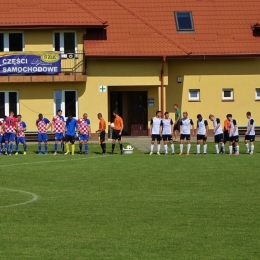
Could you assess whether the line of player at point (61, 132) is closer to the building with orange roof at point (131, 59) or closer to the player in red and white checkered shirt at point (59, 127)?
the player in red and white checkered shirt at point (59, 127)

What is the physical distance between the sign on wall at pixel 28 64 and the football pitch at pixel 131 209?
12.1 m

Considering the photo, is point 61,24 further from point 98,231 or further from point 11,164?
point 98,231

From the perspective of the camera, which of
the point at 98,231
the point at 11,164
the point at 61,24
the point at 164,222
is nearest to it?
the point at 98,231

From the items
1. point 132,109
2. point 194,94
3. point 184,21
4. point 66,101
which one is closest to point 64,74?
point 66,101

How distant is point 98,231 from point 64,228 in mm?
735

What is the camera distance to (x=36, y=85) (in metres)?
45.3

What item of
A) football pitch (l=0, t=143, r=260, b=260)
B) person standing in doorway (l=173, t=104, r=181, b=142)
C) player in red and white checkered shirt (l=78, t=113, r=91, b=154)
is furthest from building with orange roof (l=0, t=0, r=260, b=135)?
football pitch (l=0, t=143, r=260, b=260)

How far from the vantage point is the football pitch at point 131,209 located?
588 inches

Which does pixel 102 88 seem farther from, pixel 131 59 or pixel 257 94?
pixel 257 94

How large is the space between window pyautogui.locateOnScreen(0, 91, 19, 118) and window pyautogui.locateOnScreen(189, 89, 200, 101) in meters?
8.67

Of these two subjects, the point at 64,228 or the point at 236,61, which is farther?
the point at 236,61

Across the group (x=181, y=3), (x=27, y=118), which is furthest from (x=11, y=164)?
(x=181, y=3)

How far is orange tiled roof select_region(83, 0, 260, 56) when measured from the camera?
44.9 meters

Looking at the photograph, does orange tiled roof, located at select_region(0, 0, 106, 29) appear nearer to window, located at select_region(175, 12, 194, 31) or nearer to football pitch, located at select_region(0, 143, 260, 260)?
window, located at select_region(175, 12, 194, 31)
